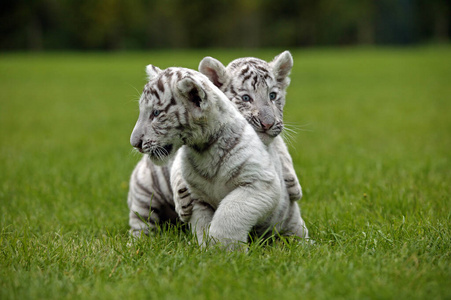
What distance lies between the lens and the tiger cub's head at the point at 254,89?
355 cm

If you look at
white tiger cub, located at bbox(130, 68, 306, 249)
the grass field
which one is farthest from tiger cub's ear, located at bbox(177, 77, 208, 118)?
the grass field

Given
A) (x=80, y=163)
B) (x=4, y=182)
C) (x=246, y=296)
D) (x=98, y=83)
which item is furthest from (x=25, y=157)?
(x=98, y=83)

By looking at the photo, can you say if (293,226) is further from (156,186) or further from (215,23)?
(215,23)

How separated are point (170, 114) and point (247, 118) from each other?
67cm

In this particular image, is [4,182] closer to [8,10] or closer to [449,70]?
[449,70]

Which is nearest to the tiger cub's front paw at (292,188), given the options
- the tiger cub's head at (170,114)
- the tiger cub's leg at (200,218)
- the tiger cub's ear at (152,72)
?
the tiger cub's leg at (200,218)

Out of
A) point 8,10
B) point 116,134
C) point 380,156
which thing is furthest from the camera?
point 8,10

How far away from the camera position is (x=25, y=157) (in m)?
7.79

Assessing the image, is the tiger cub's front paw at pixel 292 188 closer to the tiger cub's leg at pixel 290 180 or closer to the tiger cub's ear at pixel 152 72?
the tiger cub's leg at pixel 290 180

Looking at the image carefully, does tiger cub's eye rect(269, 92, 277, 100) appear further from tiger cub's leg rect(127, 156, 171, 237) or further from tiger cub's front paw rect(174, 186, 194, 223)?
tiger cub's leg rect(127, 156, 171, 237)

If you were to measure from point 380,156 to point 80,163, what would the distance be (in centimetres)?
458

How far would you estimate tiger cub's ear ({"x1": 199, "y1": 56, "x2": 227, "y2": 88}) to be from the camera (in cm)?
371

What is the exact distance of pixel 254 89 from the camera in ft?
12.1

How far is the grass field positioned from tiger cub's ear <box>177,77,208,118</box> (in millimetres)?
972
